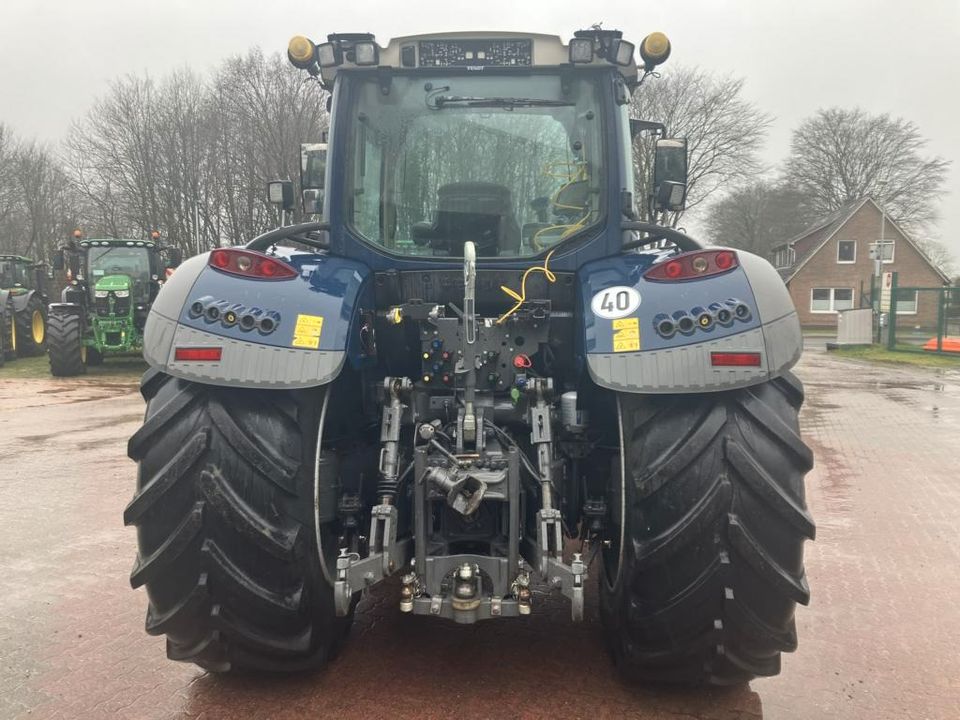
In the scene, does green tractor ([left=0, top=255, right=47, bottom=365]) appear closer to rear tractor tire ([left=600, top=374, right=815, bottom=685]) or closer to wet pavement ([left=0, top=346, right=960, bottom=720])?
wet pavement ([left=0, top=346, right=960, bottom=720])

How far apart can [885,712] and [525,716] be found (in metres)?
1.36

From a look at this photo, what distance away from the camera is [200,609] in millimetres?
2449

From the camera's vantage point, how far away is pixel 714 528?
2.36m

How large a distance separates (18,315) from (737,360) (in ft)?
66.1

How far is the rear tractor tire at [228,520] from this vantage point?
2408 mm

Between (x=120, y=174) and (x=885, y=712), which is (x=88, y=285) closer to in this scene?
(x=885, y=712)

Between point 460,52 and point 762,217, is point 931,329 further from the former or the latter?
point 460,52

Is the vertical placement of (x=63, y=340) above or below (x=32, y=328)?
below

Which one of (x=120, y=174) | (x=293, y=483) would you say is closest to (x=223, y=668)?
(x=293, y=483)

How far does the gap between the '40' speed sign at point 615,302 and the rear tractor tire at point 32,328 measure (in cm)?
1954

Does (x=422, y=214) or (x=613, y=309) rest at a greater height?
(x=422, y=214)

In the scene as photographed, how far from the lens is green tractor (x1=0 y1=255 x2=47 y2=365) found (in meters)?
17.7

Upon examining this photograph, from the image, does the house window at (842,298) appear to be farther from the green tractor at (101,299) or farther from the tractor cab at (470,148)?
the tractor cab at (470,148)

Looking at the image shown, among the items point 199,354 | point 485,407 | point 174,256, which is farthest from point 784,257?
point 199,354
